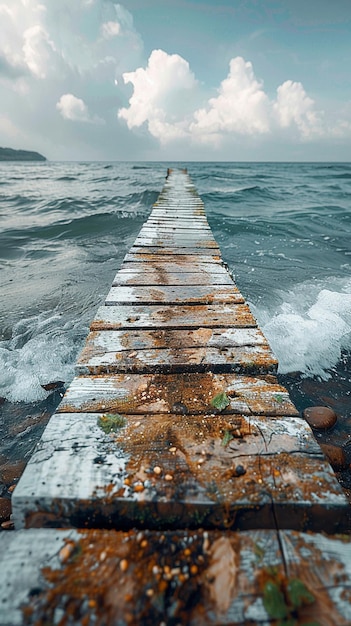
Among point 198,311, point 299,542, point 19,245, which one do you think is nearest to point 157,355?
point 198,311

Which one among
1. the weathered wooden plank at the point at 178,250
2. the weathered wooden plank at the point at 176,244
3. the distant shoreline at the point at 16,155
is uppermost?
the distant shoreline at the point at 16,155

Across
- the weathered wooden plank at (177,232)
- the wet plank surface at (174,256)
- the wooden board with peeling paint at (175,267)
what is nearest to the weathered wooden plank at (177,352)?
the wooden board with peeling paint at (175,267)

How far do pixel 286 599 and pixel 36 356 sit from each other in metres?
3.68

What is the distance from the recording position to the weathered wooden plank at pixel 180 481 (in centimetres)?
118

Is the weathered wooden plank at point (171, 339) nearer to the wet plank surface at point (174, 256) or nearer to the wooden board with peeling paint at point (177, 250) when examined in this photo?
the wet plank surface at point (174, 256)

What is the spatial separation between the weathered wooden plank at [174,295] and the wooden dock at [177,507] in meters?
0.91

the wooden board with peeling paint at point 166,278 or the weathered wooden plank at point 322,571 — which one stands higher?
the wooden board with peeling paint at point 166,278

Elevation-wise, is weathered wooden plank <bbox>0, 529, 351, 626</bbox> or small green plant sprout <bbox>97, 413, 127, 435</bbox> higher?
small green plant sprout <bbox>97, 413, 127, 435</bbox>

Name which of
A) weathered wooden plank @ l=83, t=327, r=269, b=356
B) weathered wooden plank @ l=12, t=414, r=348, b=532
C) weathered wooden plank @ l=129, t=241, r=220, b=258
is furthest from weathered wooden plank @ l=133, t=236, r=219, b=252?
weathered wooden plank @ l=12, t=414, r=348, b=532

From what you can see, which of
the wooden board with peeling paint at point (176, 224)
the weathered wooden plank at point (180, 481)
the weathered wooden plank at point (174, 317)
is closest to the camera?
the weathered wooden plank at point (180, 481)

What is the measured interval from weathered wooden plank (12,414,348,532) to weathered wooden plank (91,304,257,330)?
3.58ft

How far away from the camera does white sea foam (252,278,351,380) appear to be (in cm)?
376

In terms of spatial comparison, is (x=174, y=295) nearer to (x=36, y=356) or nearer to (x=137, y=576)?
(x=36, y=356)

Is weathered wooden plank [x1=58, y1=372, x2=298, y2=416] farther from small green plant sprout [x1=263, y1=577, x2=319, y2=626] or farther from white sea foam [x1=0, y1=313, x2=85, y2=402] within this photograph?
white sea foam [x1=0, y1=313, x2=85, y2=402]
